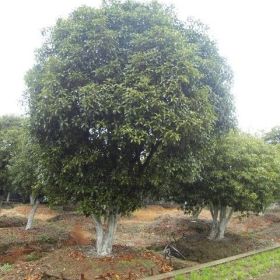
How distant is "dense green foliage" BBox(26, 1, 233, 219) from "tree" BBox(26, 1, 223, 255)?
0.04 meters

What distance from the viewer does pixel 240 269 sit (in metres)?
14.3

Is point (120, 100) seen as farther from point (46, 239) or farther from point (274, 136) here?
point (274, 136)

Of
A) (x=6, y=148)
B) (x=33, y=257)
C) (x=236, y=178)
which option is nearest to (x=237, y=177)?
(x=236, y=178)

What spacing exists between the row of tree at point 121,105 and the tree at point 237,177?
4817 mm

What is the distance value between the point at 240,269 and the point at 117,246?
5.81 m

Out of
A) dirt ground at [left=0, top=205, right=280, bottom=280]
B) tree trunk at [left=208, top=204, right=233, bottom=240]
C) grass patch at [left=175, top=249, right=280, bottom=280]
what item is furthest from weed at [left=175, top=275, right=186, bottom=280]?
tree trunk at [left=208, top=204, right=233, bottom=240]

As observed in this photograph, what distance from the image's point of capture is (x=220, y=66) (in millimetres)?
14445

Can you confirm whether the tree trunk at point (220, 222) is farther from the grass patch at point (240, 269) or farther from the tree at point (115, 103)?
the tree at point (115, 103)

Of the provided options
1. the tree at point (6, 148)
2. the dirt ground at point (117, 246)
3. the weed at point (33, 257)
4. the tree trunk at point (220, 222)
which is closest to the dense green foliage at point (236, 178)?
the tree trunk at point (220, 222)

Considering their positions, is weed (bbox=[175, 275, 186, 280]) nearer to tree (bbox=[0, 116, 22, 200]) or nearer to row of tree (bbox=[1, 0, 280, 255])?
row of tree (bbox=[1, 0, 280, 255])

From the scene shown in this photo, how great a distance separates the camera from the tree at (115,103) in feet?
38.6

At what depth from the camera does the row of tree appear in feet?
38.7

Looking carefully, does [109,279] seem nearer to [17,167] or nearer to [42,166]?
[42,166]

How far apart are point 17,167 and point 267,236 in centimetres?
1910
